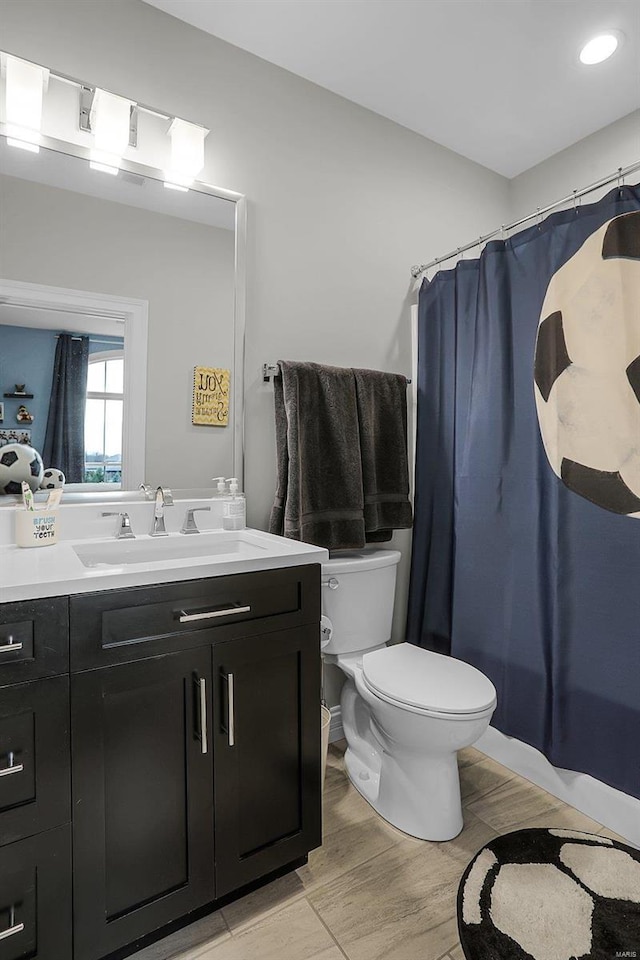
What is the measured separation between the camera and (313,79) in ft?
6.61

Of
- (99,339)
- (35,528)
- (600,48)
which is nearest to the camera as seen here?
(35,528)

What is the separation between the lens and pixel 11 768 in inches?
38.9

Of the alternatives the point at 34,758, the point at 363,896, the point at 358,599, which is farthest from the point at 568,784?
the point at 34,758

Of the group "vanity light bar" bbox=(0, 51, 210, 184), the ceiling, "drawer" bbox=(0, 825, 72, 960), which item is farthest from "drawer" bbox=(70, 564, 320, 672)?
the ceiling

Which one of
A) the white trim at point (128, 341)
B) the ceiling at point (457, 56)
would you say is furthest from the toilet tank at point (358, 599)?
the ceiling at point (457, 56)

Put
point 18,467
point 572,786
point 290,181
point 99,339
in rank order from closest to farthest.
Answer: point 18,467
point 99,339
point 572,786
point 290,181

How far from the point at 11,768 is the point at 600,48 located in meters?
2.75

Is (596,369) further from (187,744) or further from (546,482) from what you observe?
(187,744)

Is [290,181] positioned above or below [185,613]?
above

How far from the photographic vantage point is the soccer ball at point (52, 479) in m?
1.56

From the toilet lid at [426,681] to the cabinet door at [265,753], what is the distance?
30 centimetres

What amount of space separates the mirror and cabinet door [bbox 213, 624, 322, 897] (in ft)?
2.36

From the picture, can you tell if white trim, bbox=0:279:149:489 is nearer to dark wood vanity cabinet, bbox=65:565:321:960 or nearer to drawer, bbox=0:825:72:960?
dark wood vanity cabinet, bbox=65:565:321:960

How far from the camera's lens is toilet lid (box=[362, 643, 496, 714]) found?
59.4 inches
